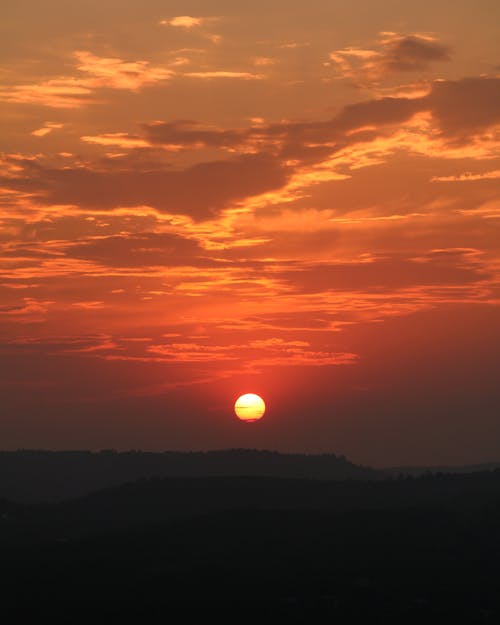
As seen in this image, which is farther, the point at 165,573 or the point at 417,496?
the point at 417,496

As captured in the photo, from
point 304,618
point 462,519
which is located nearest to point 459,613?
point 304,618

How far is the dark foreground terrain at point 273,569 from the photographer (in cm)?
11988

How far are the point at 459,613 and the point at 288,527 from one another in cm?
4895

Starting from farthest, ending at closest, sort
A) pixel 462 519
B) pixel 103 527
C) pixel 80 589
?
pixel 103 527, pixel 462 519, pixel 80 589

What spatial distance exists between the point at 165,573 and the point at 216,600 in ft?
57.9

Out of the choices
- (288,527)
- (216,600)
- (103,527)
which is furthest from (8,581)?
(103,527)

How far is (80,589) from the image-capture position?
134 metres

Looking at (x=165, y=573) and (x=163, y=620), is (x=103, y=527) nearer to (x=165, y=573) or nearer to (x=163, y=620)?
(x=165, y=573)

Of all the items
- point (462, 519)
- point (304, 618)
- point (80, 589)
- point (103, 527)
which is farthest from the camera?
point (103, 527)

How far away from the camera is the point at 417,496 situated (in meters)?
199

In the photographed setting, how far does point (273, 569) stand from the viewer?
138500 millimetres

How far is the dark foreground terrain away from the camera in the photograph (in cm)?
11988

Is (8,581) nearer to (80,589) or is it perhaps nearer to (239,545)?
(80,589)

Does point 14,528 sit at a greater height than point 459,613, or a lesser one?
greater
